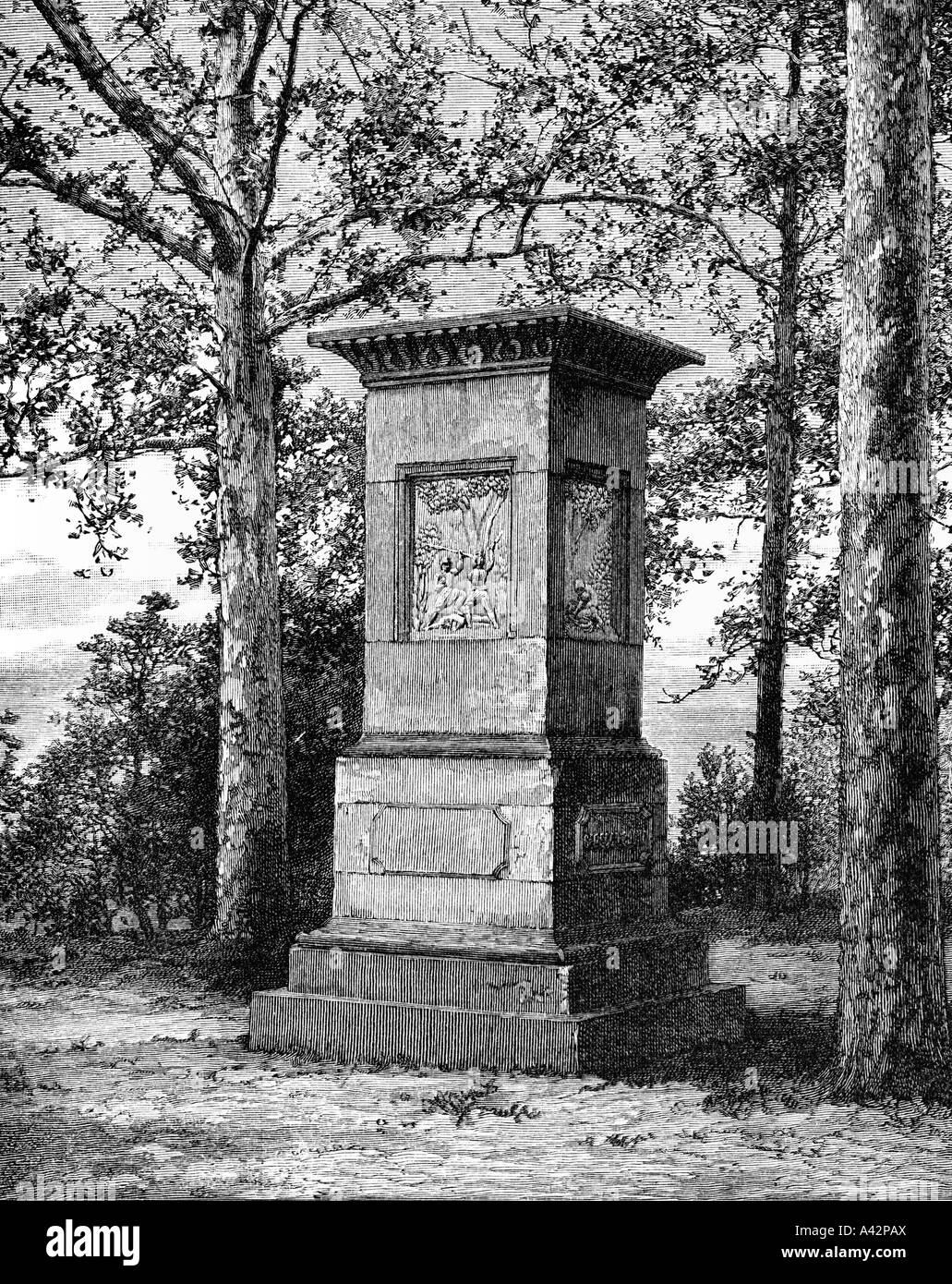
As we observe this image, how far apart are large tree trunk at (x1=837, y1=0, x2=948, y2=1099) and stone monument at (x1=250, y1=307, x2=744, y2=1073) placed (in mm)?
1440

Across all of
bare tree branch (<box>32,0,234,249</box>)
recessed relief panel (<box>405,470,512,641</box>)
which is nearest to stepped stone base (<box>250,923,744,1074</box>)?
recessed relief panel (<box>405,470,512,641</box>)

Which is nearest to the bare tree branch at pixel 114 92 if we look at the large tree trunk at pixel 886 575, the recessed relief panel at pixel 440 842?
the recessed relief panel at pixel 440 842

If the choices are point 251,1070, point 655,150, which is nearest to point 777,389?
point 655,150

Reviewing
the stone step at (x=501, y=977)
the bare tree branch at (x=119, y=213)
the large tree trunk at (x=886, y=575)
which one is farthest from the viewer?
the bare tree branch at (x=119, y=213)

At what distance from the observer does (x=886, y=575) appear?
8156mm

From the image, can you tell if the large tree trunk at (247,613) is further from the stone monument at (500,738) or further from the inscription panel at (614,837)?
the inscription panel at (614,837)

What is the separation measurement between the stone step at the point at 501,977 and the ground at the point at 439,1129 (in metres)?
0.40

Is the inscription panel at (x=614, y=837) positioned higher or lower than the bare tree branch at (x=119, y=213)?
lower

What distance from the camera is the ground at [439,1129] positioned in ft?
22.0

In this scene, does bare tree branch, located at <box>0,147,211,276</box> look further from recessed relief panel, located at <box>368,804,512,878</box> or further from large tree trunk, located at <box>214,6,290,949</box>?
recessed relief panel, located at <box>368,804,512,878</box>

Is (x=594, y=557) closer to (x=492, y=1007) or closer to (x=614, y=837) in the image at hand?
(x=614, y=837)

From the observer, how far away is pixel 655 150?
579 inches
